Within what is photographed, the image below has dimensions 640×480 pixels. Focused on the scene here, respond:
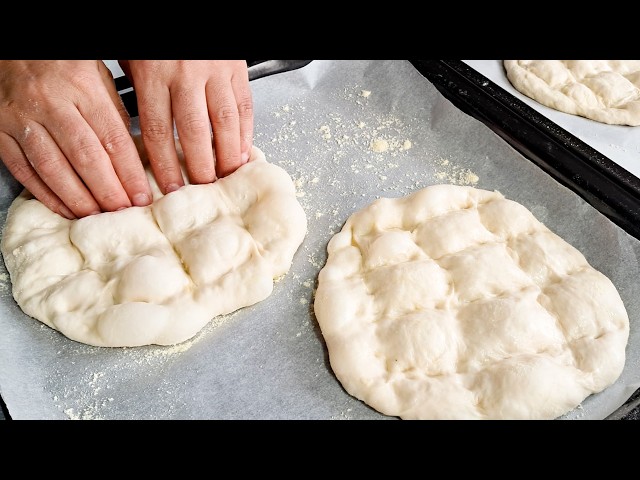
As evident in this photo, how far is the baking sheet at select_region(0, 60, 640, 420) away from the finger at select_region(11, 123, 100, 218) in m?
0.30

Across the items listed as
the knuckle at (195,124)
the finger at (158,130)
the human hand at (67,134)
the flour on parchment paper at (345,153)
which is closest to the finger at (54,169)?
the human hand at (67,134)

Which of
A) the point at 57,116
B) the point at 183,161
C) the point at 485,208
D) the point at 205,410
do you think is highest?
the point at 57,116

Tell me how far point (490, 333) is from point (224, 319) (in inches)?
28.7

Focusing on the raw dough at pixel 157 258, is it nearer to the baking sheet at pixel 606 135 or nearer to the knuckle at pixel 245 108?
the knuckle at pixel 245 108

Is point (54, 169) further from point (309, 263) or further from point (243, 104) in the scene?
point (309, 263)

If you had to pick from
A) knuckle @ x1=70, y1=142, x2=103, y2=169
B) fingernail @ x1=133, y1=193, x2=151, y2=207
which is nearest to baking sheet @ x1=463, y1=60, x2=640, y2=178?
fingernail @ x1=133, y1=193, x2=151, y2=207

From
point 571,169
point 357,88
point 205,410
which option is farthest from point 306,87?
point 205,410

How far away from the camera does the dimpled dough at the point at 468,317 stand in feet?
4.72

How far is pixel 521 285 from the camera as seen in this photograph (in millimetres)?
1646

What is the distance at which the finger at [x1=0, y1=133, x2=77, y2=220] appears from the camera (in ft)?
5.72

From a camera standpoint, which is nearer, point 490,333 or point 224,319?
point 490,333

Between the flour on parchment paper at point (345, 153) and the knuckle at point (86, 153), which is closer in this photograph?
the knuckle at point (86, 153)

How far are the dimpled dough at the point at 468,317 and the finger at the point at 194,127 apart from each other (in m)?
0.49

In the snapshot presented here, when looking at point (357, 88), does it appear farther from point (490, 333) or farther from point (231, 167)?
point (490, 333)
